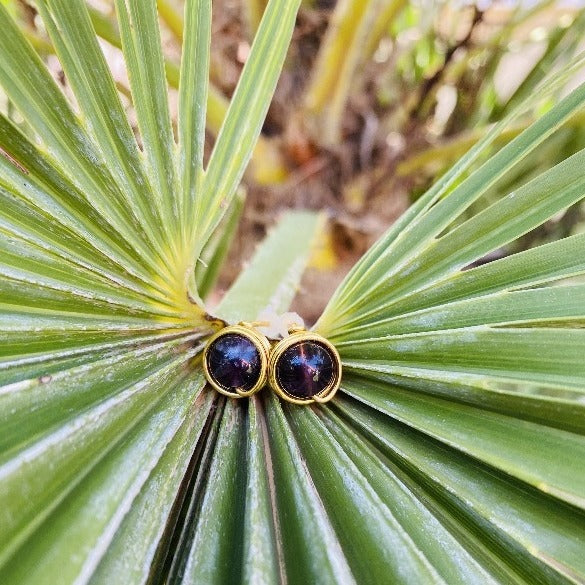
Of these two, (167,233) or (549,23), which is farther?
(549,23)

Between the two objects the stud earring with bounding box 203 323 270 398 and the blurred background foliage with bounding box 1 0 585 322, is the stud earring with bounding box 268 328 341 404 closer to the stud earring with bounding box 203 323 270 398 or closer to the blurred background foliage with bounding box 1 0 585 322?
the stud earring with bounding box 203 323 270 398

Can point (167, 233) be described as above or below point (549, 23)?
below

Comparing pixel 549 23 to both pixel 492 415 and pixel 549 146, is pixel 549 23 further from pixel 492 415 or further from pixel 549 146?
pixel 492 415

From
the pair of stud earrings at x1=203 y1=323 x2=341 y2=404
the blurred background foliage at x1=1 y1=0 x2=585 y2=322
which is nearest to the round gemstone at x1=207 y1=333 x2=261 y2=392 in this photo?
the pair of stud earrings at x1=203 y1=323 x2=341 y2=404

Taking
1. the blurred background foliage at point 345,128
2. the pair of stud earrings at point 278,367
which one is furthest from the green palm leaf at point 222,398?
the blurred background foliage at point 345,128

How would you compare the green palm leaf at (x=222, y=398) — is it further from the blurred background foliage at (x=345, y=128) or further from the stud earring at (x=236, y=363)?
the blurred background foliage at (x=345, y=128)

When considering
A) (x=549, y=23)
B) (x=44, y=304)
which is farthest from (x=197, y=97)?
(x=549, y=23)

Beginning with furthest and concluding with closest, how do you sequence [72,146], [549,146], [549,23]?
[549,23] → [549,146] → [72,146]
